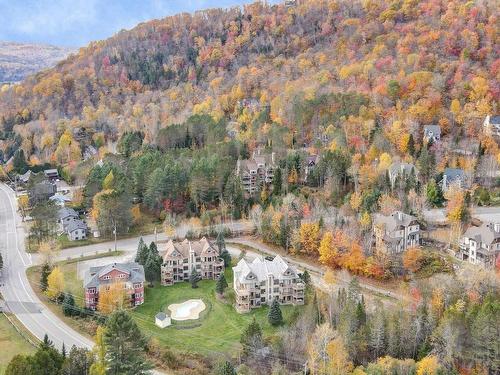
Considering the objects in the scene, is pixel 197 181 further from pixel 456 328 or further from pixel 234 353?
pixel 456 328

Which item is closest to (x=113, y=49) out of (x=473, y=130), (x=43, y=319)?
(x=473, y=130)

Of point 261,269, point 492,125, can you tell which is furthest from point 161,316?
point 492,125

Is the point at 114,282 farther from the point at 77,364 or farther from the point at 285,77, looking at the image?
the point at 285,77

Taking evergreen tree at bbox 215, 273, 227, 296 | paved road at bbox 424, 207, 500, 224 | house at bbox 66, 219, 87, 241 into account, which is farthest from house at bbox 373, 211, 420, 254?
house at bbox 66, 219, 87, 241

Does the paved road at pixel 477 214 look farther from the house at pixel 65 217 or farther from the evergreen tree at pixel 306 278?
the house at pixel 65 217

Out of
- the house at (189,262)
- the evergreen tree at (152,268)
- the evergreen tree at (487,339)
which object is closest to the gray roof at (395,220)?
the house at (189,262)

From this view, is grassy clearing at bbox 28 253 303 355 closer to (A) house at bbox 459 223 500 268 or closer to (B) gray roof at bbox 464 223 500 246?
(A) house at bbox 459 223 500 268

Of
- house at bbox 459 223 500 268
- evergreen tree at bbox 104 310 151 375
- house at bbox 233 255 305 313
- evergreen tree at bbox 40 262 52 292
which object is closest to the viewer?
evergreen tree at bbox 104 310 151 375
